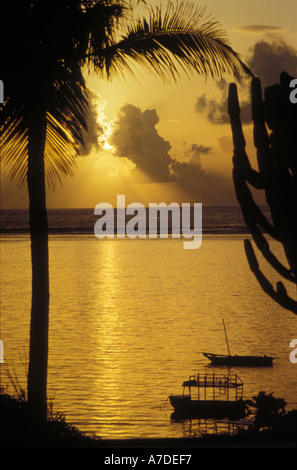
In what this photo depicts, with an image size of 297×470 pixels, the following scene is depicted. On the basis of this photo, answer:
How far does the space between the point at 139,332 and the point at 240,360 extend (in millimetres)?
7789

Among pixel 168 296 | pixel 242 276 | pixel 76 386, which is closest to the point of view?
pixel 76 386

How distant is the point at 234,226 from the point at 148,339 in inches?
3600

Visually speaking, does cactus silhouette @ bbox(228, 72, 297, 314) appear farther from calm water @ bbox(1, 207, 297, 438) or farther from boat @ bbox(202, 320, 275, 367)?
boat @ bbox(202, 320, 275, 367)

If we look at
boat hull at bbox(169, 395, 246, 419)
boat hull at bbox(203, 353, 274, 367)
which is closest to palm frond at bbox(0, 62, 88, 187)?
boat hull at bbox(169, 395, 246, 419)

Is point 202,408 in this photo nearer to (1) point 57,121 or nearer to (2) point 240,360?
(2) point 240,360

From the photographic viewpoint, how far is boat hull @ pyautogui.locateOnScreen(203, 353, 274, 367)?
99.8 ft

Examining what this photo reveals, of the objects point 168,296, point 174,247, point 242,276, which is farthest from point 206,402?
point 174,247

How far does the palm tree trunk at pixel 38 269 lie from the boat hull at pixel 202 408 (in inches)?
456

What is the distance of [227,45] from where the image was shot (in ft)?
41.1

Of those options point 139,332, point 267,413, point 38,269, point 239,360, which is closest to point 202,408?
point 239,360

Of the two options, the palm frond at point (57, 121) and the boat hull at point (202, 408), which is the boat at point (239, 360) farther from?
the palm frond at point (57, 121)

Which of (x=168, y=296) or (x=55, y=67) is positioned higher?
(x=55, y=67)

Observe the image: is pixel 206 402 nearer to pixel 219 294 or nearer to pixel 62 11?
pixel 62 11
